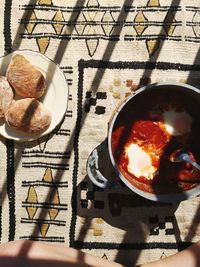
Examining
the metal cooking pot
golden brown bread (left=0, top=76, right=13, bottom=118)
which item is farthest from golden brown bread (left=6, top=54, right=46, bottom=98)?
the metal cooking pot

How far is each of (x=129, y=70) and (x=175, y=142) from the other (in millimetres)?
237

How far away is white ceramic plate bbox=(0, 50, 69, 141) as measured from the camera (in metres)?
1.24

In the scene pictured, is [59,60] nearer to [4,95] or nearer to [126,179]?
[4,95]

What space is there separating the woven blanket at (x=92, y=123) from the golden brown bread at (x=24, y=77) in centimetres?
9

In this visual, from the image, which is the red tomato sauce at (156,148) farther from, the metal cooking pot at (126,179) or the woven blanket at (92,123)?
the woven blanket at (92,123)

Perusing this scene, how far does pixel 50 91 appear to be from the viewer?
1250 millimetres

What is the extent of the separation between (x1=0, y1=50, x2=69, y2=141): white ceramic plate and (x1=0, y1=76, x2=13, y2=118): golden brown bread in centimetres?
3

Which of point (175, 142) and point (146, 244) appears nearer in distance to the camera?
point (175, 142)

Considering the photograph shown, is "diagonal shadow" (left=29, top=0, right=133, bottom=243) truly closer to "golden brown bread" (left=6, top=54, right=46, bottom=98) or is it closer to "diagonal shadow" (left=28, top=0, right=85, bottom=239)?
"diagonal shadow" (left=28, top=0, right=85, bottom=239)

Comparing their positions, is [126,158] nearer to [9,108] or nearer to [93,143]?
[93,143]

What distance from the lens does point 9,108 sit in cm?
122

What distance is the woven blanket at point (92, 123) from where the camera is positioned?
1.29 metres

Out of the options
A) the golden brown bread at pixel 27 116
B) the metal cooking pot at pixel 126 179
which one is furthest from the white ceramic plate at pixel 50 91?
the metal cooking pot at pixel 126 179

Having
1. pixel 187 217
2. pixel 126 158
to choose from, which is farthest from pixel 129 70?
pixel 187 217
